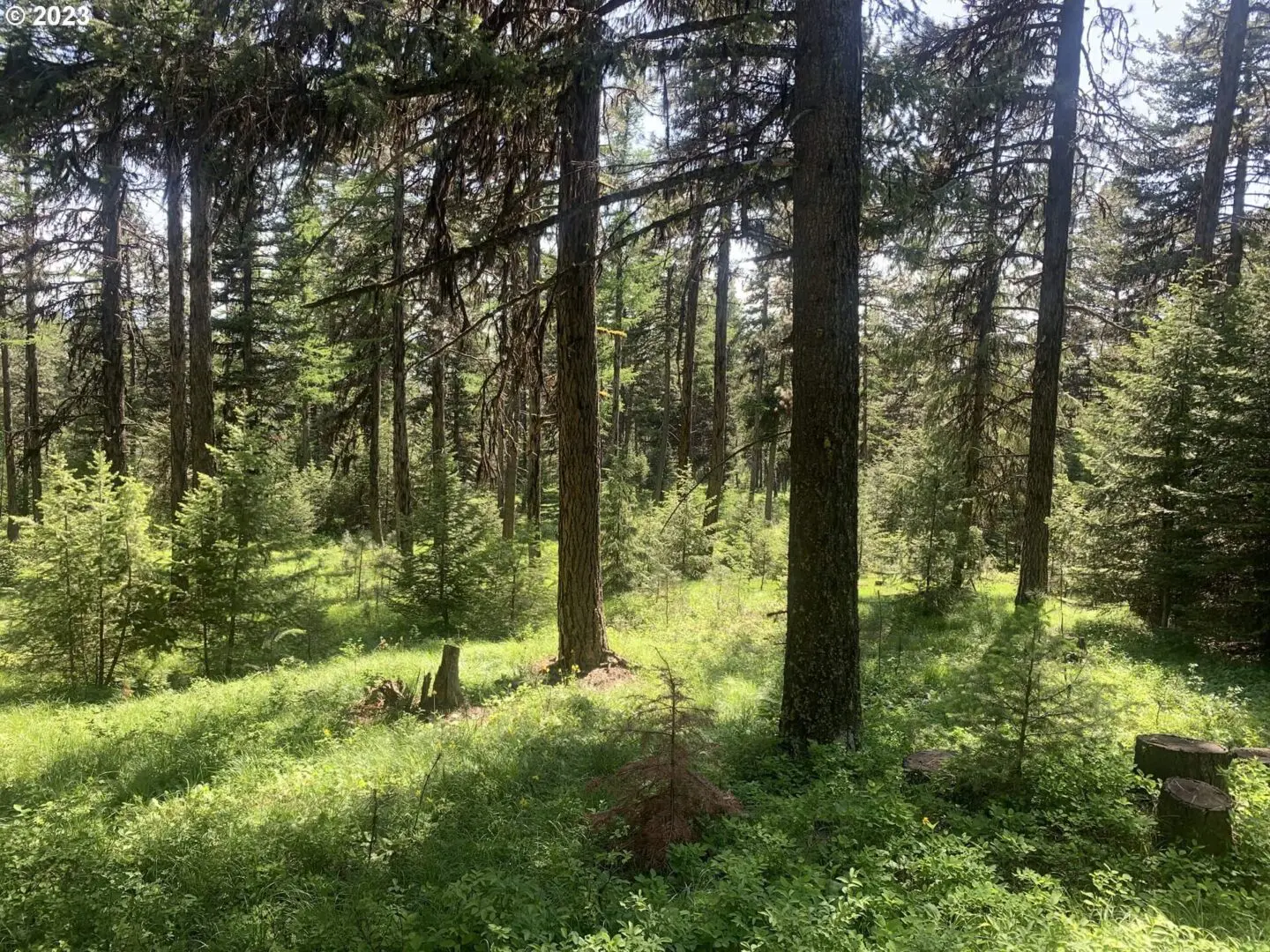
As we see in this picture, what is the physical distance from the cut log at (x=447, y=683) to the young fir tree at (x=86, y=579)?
190 inches

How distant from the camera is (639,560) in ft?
46.7

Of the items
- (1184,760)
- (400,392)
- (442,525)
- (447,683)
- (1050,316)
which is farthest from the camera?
(400,392)

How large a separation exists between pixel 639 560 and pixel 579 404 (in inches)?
279

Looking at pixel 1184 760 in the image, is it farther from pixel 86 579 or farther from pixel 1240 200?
pixel 1240 200

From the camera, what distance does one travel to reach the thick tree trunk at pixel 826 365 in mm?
5082

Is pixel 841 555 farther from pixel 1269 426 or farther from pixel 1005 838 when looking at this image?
pixel 1269 426

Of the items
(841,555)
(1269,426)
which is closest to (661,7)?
(841,555)

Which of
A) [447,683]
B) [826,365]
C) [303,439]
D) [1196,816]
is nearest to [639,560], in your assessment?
[447,683]

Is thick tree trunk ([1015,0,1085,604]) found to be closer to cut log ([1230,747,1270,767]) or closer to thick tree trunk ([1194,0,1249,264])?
thick tree trunk ([1194,0,1249,264])

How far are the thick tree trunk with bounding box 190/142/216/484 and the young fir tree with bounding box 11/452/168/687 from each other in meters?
2.00

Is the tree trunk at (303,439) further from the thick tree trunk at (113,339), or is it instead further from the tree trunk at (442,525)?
the tree trunk at (442,525)

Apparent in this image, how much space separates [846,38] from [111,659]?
11645 mm

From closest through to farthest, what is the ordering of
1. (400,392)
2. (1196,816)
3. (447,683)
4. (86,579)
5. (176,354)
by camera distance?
(1196,816) → (447,683) → (86,579) → (176,354) → (400,392)

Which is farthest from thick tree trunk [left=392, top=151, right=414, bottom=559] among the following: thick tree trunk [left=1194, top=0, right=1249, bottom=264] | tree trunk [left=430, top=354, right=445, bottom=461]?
thick tree trunk [left=1194, top=0, right=1249, bottom=264]
